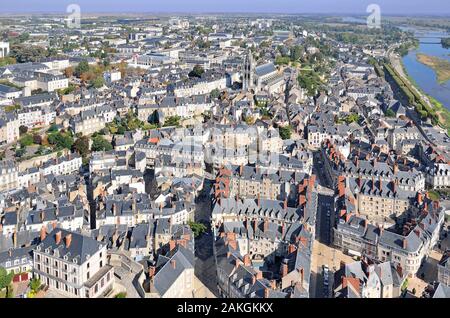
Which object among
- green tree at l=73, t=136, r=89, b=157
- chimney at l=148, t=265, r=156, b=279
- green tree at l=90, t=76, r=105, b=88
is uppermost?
green tree at l=90, t=76, r=105, b=88

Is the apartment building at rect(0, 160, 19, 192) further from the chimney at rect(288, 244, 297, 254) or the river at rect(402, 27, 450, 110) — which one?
the river at rect(402, 27, 450, 110)

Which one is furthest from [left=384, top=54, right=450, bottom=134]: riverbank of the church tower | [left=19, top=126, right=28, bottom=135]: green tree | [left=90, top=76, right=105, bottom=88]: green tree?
[left=19, top=126, right=28, bottom=135]: green tree

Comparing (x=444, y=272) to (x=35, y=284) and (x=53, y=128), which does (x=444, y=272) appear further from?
(x=53, y=128)

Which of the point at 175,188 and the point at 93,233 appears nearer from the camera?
the point at 93,233

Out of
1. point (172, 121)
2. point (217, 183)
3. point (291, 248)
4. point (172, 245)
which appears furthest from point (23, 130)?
point (291, 248)

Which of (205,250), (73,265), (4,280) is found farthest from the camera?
(205,250)
